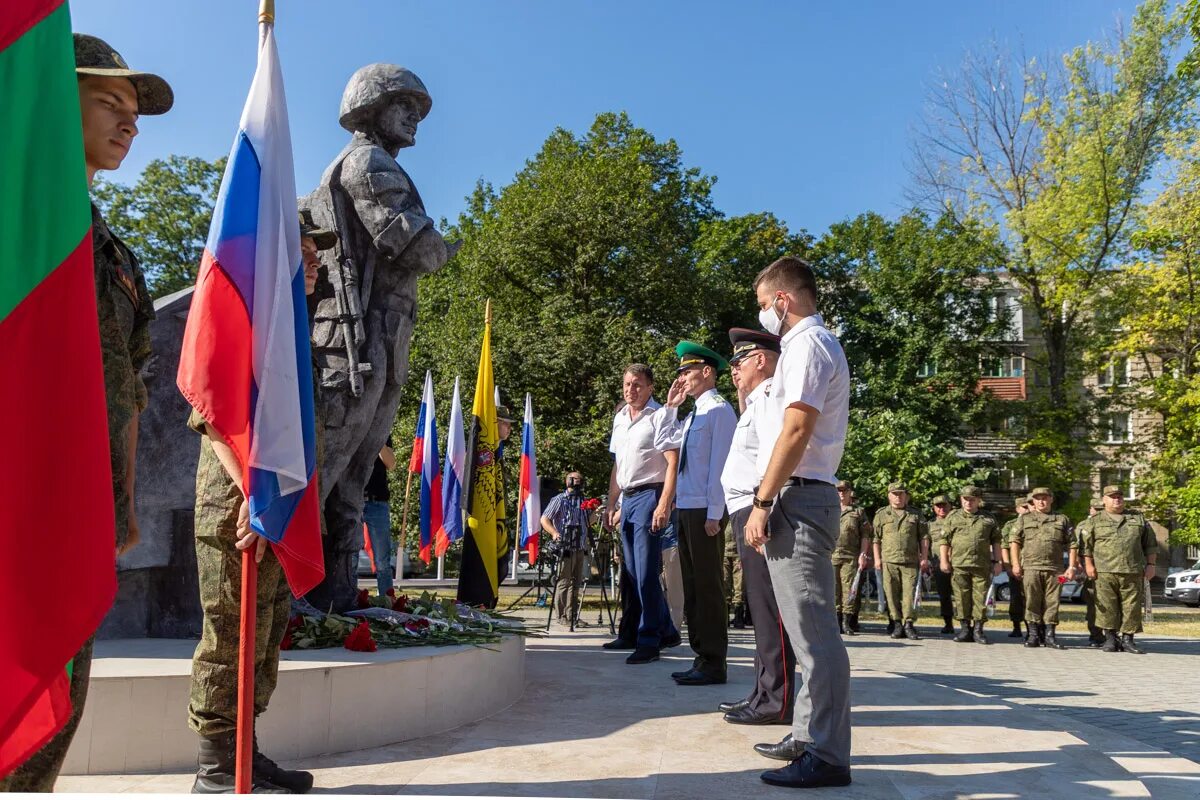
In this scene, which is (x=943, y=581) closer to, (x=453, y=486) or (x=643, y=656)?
(x=453, y=486)

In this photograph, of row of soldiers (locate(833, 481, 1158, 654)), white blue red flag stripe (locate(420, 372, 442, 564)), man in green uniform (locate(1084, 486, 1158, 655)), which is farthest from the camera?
white blue red flag stripe (locate(420, 372, 442, 564))

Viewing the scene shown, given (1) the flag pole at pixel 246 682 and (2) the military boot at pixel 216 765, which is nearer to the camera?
(1) the flag pole at pixel 246 682

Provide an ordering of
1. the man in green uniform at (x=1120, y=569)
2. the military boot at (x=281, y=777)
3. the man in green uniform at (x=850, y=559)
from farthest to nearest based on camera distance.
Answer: the man in green uniform at (x=850, y=559)
the man in green uniform at (x=1120, y=569)
the military boot at (x=281, y=777)

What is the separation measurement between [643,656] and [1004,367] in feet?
134

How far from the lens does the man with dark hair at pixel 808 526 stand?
3.68 metres

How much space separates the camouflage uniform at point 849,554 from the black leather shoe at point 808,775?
10.1 metres

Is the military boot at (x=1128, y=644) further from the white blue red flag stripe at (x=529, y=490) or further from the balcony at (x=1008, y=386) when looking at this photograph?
the balcony at (x=1008, y=386)

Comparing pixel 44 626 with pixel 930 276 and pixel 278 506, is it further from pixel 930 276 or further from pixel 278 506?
pixel 930 276

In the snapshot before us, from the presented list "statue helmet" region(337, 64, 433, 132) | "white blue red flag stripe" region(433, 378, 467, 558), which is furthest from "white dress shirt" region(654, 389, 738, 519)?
"white blue red flag stripe" region(433, 378, 467, 558)

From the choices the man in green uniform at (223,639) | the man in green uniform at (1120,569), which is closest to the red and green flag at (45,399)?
the man in green uniform at (223,639)

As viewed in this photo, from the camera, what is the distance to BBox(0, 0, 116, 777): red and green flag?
1656 millimetres

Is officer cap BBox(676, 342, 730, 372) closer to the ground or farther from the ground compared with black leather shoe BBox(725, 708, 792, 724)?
farther from the ground

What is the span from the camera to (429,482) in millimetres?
14266

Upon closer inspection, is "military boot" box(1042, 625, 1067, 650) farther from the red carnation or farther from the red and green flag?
the red and green flag
